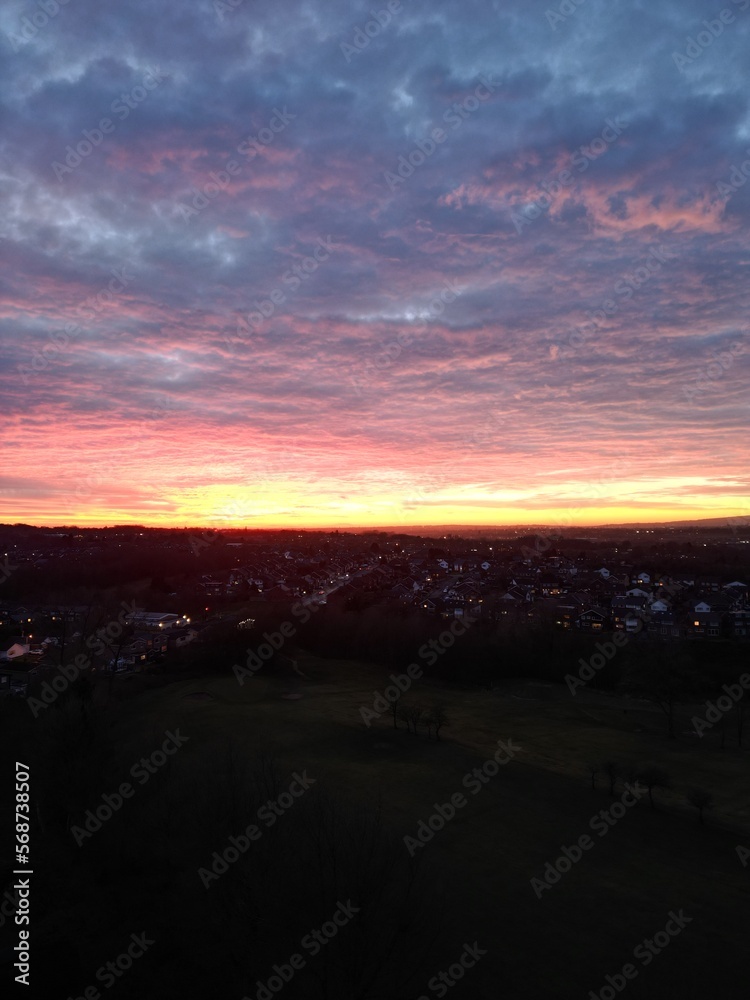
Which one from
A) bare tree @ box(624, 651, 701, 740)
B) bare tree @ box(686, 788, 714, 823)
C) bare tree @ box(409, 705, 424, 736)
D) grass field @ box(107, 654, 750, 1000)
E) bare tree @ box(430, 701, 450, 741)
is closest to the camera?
grass field @ box(107, 654, 750, 1000)

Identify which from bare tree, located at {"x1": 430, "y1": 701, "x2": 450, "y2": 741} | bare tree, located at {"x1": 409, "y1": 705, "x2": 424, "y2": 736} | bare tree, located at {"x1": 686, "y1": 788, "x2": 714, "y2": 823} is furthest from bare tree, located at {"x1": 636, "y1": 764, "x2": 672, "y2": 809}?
bare tree, located at {"x1": 409, "y1": 705, "x2": 424, "y2": 736}

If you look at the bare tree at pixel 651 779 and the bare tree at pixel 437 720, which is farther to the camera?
the bare tree at pixel 437 720

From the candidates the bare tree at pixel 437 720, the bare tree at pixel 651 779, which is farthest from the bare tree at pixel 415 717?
the bare tree at pixel 651 779

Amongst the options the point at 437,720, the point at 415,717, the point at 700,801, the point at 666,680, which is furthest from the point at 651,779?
the point at 666,680

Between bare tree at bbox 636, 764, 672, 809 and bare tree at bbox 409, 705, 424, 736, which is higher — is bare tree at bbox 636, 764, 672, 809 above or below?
above

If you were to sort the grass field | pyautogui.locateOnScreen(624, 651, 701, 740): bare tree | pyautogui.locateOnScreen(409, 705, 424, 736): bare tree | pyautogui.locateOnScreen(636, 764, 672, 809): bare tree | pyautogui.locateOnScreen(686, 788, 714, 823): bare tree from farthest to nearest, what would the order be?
1. pyautogui.locateOnScreen(624, 651, 701, 740): bare tree
2. pyautogui.locateOnScreen(409, 705, 424, 736): bare tree
3. pyautogui.locateOnScreen(636, 764, 672, 809): bare tree
4. pyautogui.locateOnScreen(686, 788, 714, 823): bare tree
5. the grass field

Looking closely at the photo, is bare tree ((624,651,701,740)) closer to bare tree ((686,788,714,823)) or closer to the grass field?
the grass field

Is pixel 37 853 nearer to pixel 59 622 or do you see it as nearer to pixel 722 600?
pixel 59 622

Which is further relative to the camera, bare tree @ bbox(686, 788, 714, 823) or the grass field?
bare tree @ bbox(686, 788, 714, 823)

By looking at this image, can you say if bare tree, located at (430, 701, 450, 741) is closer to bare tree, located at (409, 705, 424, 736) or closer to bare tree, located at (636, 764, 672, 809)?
bare tree, located at (409, 705, 424, 736)

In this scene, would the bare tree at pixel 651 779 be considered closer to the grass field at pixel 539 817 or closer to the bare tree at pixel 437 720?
the grass field at pixel 539 817

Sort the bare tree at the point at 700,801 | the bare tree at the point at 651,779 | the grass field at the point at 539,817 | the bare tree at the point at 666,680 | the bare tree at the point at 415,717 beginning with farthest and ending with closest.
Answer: the bare tree at the point at 666,680 → the bare tree at the point at 415,717 → the bare tree at the point at 651,779 → the bare tree at the point at 700,801 → the grass field at the point at 539,817
